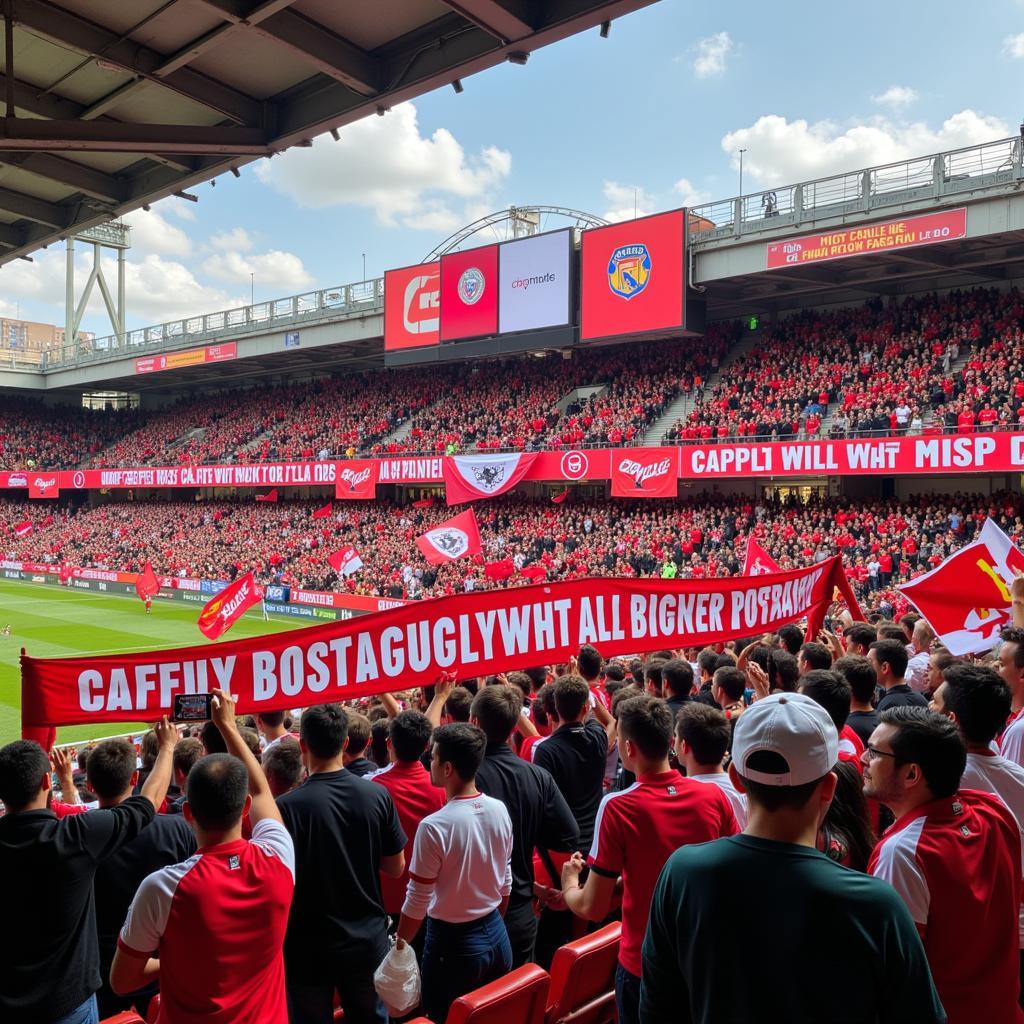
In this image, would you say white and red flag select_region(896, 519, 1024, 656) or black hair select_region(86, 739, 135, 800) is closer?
black hair select_region(86, 739, 135, 800)

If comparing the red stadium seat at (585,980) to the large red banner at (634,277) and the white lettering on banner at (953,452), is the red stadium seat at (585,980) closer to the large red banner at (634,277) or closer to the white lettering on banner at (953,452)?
the white lettering on banner at (953,452)

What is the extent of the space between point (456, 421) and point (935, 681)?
31846mm

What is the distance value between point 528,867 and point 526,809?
29 cm

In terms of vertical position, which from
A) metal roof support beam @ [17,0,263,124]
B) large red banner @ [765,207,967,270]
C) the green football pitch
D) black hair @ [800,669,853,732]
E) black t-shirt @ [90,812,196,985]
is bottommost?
the green football pitch

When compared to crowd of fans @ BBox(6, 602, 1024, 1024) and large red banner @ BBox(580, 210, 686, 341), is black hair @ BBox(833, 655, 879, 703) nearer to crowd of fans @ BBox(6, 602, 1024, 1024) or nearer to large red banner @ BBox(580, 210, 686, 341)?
crowd of fans @ BBox(6, 602, 1024, 1024)

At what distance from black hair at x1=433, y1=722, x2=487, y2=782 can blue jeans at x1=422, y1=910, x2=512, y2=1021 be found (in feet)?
2.11

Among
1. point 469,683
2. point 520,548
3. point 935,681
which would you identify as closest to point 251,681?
point 469,683

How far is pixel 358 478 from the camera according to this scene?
35.8m

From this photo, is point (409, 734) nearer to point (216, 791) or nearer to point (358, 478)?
point (216, 791)

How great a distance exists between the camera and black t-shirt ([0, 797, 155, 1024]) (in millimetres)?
2979

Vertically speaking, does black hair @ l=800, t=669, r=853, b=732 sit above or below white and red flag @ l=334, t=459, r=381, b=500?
below

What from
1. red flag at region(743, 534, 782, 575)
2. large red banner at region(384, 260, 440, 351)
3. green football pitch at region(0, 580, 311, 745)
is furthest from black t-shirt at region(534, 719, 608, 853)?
large red banner at region(384, 260, 440, 351)

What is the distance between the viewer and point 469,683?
24.7 ft

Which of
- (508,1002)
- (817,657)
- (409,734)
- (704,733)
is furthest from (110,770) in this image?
(817,657)
